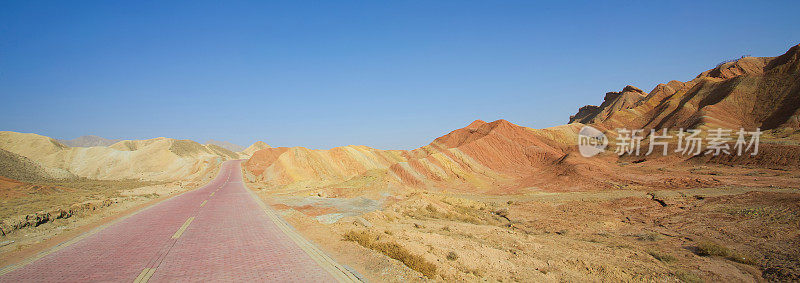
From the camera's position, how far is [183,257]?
8.16 meters

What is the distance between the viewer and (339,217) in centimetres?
1505

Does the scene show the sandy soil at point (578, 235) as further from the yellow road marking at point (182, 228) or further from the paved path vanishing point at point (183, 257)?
the yellow road marking at point (182, 228)

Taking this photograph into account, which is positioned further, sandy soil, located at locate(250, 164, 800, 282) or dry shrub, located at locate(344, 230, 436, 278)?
sandy soil, located at locate(250, 164, 800, 282)

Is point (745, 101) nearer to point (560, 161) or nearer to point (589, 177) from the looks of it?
point (560, 161)

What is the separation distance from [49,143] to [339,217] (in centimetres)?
7967

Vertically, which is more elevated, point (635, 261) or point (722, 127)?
point (722, 127)

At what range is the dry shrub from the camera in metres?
7.87

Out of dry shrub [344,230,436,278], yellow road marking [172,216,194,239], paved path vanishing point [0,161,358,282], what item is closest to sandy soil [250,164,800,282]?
dry shrub [344,230,436,278]

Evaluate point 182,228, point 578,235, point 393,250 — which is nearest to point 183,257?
point 182,228

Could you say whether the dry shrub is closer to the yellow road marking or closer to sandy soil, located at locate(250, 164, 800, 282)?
sandy soil, located at locate(250, 164, 800, 282)

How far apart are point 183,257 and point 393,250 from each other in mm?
5803

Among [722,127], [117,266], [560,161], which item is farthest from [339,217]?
[722,127]

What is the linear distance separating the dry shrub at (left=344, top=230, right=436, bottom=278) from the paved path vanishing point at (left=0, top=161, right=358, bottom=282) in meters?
1.66

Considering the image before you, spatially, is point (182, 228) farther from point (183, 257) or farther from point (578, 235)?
point (578, 235)
